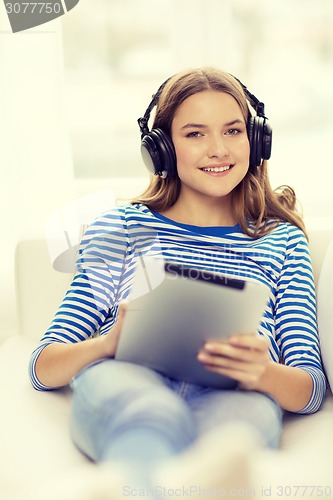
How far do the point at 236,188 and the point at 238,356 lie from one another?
43 centimetres

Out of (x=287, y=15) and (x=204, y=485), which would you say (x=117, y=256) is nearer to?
(x=204, y=485)

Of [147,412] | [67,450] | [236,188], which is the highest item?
[236,188]

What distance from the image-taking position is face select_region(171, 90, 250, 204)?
108 centimetres

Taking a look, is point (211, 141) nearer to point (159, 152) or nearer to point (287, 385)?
point (159, 152)

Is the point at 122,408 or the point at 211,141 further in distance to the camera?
the point at 211,141

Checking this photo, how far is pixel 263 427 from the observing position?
0.81 m

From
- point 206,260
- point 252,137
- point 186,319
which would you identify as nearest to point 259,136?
point 252,137

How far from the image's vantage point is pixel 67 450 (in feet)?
2.82

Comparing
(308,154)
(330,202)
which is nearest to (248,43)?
(308,154)

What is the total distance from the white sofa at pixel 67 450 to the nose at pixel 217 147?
0.24 metres

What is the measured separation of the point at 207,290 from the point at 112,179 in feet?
4.72

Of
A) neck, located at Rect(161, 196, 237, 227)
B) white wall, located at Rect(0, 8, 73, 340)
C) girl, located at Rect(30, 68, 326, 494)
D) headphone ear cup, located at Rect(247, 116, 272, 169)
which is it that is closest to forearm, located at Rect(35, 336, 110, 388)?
girl, located at Rect(30, 68, 326, 494)

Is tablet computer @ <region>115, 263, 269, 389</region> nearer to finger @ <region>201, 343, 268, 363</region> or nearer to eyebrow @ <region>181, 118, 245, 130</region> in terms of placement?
finger @ <region>201, 343, 268, 363</region>

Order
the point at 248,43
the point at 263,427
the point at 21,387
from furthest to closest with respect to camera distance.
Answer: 1. the point at 248,43
2. the point at 21,387
3. the point at 263,427
